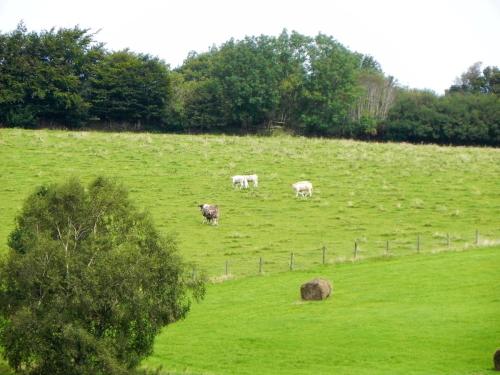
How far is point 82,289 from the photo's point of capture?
76.9 ft

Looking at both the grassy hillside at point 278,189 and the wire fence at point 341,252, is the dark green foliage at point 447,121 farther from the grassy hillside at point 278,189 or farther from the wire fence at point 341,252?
the wire fence at point 341,252

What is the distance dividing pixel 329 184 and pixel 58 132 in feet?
101

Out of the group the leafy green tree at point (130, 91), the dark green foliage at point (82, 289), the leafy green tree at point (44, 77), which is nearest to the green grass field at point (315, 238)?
the dark green foliage at point (82, 289)

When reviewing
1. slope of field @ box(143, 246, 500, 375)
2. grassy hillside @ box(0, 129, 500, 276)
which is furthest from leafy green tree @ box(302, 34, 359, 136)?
slope of field @ box(143, 246, 500, 375)

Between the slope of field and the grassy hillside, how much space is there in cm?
347

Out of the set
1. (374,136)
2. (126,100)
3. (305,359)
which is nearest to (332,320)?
(305,359)

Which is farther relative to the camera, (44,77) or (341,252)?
(44,77)

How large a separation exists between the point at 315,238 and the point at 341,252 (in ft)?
10.9

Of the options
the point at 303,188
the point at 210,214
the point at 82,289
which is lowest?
the point at 210,214

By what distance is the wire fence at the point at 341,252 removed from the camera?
40.0 metres

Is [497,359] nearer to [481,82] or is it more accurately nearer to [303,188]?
[303,188]

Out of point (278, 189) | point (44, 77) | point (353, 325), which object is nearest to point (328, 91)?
point (44, 77)

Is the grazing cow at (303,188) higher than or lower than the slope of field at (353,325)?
higher

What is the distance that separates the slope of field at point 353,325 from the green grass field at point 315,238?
0.08m
